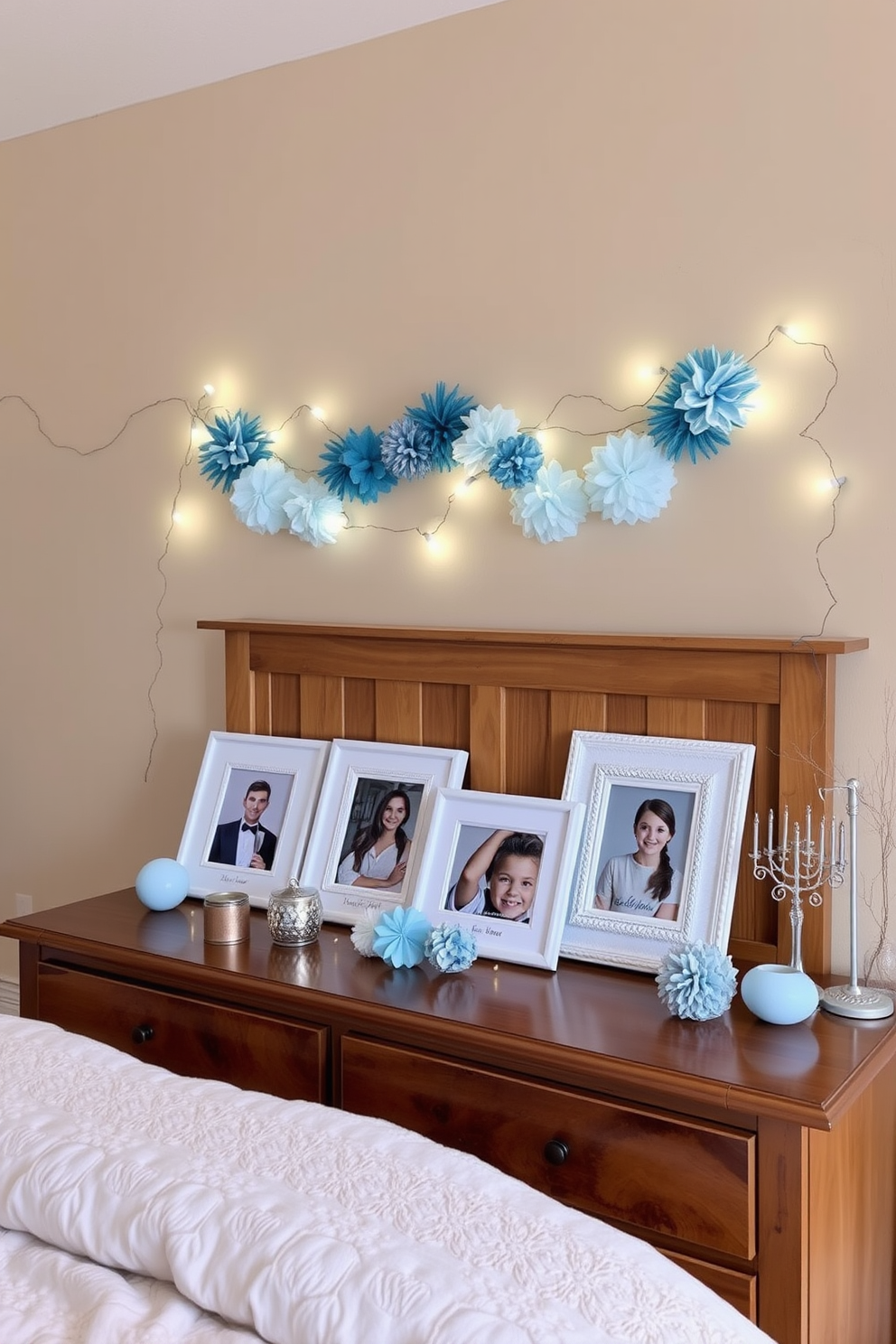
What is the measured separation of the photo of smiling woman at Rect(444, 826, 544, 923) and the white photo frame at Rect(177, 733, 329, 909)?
401mm

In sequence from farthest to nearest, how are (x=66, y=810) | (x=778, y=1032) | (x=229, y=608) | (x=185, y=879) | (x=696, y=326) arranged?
(x=66, y=810), (x=229, y=608), (x=185, y=879), (x=696, y=326), (x=778, y=1032)

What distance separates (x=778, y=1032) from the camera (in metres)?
1.67

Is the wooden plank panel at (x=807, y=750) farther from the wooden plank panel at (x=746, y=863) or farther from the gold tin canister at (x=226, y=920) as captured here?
the gold tin canister at (x=226, y=920)

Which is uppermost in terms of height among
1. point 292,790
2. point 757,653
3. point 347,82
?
point 347,82

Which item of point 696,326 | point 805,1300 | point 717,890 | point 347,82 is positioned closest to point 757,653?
point 717,890

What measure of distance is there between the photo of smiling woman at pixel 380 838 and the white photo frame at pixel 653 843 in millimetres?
338

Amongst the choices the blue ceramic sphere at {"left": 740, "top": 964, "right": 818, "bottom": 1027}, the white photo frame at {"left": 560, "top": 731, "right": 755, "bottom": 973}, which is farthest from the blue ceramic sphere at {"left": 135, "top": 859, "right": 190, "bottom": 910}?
the blue ceramic sphere at {"left": 740, "top": 964, "right": 818, "bottom": 1027}

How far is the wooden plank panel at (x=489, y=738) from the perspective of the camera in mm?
2211

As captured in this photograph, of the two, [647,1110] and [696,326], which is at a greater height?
[696,326]

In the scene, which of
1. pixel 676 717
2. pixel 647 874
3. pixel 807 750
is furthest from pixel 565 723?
pixel 807 750

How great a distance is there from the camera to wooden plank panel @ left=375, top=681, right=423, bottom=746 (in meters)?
2.33

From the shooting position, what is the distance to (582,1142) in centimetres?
164

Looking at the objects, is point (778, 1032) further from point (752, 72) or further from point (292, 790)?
point (752, 72)

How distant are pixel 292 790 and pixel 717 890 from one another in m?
0.89
